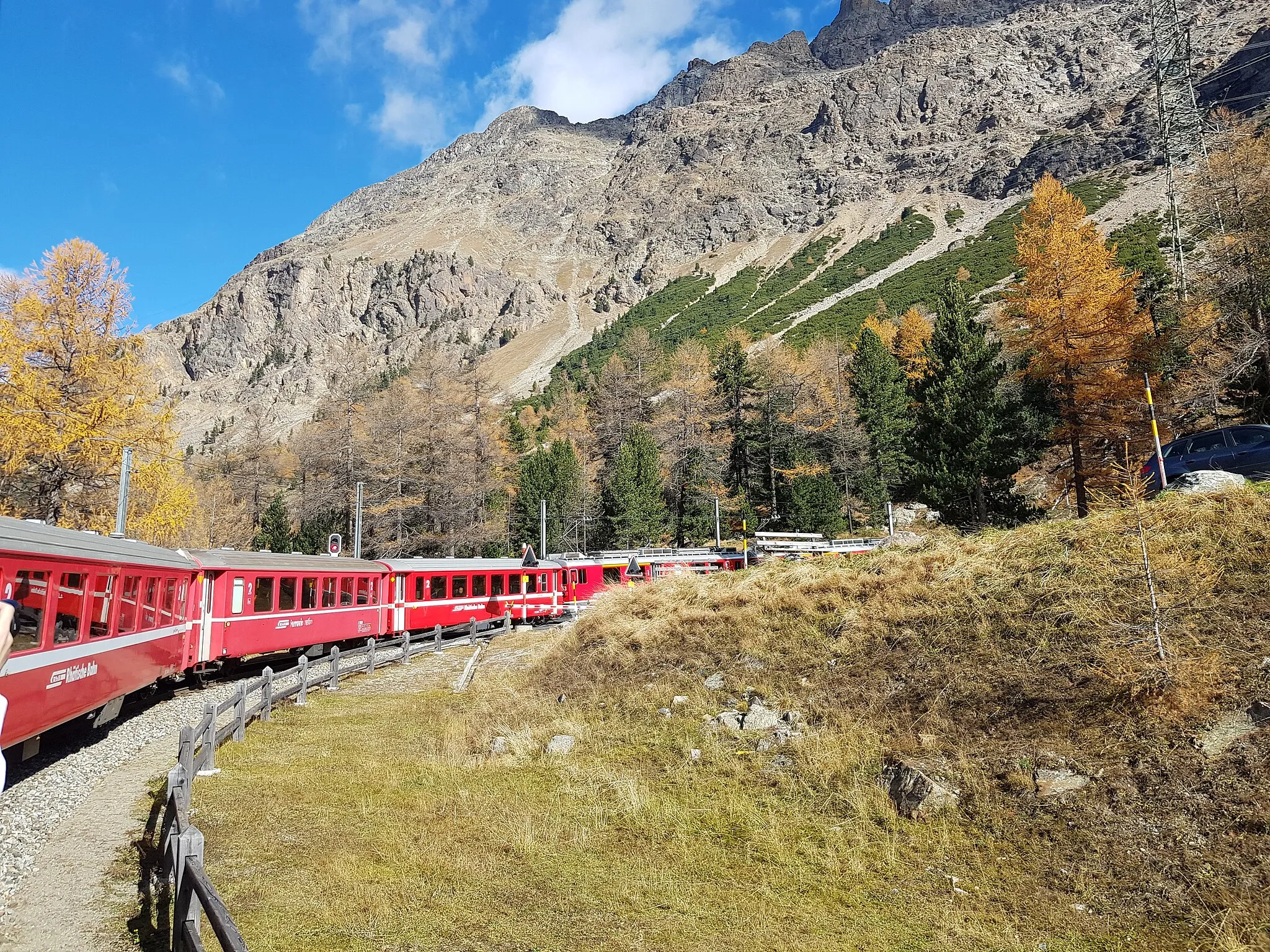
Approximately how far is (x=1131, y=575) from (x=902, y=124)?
21738 centimetres

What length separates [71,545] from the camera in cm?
998

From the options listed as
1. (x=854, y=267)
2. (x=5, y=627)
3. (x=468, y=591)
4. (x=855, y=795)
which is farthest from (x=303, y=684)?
(x=854, y=267)

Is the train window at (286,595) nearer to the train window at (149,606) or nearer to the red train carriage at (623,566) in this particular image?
the train window at (149,606)

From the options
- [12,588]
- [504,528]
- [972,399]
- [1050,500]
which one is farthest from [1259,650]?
[504,528]

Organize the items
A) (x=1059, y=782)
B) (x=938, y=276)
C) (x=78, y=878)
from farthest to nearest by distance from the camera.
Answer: (x=938, y=276)
(x=1059, y=782)
(x=78, y=878)

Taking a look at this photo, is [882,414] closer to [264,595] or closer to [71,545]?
[264,595]

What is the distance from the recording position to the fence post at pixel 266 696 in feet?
44.1

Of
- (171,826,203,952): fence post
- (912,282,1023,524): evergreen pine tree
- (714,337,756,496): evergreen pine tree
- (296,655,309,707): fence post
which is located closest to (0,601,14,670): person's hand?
(171,826,203,952): fence post

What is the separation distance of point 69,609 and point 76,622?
25cm

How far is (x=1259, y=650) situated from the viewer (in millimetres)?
8148

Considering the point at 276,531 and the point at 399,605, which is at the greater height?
the point at 276,531

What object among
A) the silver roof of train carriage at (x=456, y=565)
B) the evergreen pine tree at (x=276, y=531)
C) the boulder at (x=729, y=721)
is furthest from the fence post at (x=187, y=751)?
the evergreen pine tree at (x=276, y=531)

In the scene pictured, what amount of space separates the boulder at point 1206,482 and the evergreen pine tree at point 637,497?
3842 cm

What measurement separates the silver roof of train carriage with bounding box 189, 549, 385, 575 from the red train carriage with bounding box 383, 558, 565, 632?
201 cm
